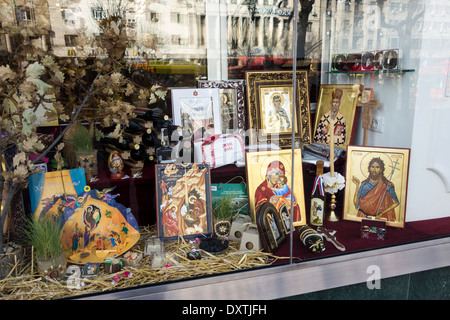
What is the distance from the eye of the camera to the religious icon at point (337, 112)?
2752 mm

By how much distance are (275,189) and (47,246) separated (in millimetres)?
1347

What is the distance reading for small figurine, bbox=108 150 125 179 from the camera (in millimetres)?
2273

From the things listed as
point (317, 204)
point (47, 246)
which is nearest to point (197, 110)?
point (317, 204)

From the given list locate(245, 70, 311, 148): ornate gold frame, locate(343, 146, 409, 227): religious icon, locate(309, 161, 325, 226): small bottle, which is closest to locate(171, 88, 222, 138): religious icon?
locate(245, 70, 311, 148): ornate gold frame

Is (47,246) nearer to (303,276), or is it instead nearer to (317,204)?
(303,276)

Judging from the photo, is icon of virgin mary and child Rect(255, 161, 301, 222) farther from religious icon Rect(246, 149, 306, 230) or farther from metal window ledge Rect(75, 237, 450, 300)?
metal window ledge Rect(75, 237, 450, 300)

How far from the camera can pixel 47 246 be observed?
188 cm

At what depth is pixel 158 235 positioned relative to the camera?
220cm

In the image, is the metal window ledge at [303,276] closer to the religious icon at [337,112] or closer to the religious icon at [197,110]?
the religious icon at [337,112]

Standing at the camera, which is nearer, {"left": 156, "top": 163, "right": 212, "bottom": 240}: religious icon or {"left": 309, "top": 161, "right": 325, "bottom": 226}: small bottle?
{"left": 156, "top": 163, "right": 212, "bottom": 240}: religious icon

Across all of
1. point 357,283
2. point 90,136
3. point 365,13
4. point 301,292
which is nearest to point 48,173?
point 90,136

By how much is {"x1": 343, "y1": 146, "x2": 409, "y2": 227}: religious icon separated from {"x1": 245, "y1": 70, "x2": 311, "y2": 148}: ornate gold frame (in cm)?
41

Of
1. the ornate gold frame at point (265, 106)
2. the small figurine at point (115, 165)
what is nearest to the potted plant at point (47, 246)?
the small figurine at point (115, 165)
